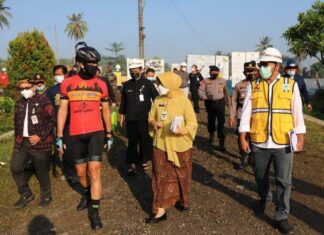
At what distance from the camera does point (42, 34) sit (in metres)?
16.7

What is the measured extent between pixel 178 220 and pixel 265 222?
107cm

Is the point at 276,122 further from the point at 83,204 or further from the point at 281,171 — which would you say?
the point at 83,204

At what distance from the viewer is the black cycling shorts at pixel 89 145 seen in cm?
523

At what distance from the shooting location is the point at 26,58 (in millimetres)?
15969

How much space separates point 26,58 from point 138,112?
395 inches

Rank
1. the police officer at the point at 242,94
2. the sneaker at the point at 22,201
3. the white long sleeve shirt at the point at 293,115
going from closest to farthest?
1. the white long sleeve shirt at the point at 293,115
2. the sneaker at the point at 22,201
3. the police officer at the point at 242,94

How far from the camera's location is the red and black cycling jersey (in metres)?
5.21

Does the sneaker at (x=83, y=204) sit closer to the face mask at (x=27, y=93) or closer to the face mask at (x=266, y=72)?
the face mask at (x=27, y=93)

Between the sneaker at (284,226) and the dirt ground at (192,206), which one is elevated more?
the sneaker at (284,226)

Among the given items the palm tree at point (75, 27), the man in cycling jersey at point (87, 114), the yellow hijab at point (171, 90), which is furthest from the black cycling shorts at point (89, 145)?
the palm tree at point (75, 27)

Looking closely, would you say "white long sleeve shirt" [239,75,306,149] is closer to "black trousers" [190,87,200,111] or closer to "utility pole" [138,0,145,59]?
"black trousers" [190,87,200,111]

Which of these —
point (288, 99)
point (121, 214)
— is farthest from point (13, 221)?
point (288, 99)

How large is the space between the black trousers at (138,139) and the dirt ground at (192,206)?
0.34 metres

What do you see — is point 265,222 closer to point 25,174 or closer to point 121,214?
point 121,214
